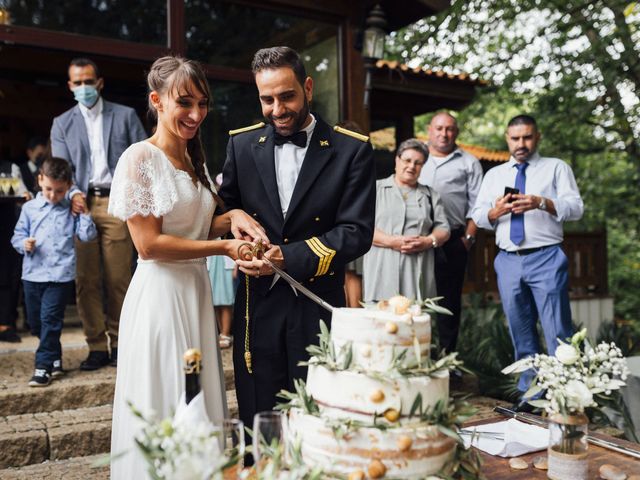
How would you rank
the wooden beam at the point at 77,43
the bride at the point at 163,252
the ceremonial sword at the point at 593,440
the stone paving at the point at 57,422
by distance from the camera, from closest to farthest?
the ceremonial sword at the point at 593,440
the bride at the point at 163,252
the stone paving at the point at 57,422
the wooden beam at the point at 77,43

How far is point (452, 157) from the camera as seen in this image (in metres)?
5.93

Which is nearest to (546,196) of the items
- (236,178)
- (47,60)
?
(236,178)

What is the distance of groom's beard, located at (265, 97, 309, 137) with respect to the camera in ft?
8.83

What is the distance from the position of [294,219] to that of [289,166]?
24cm

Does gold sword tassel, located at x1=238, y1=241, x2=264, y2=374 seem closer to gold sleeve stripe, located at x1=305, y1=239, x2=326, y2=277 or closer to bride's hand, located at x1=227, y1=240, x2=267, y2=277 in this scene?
bride's hand, located at x1=227, y1=240, x2=267, y2=277

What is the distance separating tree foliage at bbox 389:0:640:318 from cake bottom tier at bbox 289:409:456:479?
26.6ft

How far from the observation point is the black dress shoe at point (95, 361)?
516 centimetres

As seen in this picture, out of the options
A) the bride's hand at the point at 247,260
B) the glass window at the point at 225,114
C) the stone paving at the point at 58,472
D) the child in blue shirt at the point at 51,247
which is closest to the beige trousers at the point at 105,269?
the child in blue shirt at the point at 51,247

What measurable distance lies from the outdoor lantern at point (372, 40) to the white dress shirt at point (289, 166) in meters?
4.64

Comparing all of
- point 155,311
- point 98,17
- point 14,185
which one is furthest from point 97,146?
point 155,311

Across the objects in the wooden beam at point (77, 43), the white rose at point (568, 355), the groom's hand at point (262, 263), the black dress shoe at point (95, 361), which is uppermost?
the wooden beam at point (77, 43)

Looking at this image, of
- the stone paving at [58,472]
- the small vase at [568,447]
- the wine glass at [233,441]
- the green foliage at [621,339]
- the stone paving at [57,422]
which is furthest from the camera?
the green foliage at [621,339]

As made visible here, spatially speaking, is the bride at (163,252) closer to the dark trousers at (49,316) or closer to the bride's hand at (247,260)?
the bride's hand at (247,260)

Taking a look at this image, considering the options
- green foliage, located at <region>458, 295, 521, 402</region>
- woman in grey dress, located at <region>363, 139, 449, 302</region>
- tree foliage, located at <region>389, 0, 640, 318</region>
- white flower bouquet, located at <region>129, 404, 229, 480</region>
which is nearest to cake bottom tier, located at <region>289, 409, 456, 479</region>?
white flower bouquet, located at <region>129, 404, 229, 480</region>
